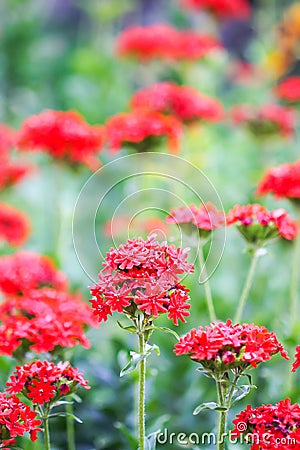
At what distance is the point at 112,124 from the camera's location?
5.79ft

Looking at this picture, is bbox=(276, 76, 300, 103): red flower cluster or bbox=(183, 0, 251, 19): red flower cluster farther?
bbox=(183, 0, 251, 19): red flower cluster

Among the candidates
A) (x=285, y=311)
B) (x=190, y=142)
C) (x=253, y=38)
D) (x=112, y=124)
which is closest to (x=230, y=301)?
(x=285, y=311)

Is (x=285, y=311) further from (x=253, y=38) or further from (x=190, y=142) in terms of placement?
(x=253, y=38)

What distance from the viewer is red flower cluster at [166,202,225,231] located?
1.16m

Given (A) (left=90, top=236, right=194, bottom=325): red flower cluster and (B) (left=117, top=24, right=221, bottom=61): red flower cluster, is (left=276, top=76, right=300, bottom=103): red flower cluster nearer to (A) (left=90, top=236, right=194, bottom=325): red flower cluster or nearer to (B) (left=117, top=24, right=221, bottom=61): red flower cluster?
(B) (left=117, top=24, right=221, bottom=61): red flower cluster

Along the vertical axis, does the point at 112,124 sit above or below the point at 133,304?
above

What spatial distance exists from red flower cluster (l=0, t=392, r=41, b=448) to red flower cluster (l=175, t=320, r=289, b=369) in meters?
0.22

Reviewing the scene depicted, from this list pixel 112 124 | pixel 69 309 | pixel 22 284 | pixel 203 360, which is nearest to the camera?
pixel 203 360

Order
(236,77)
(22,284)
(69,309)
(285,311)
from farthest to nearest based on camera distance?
(236,77) < (285,311) < (22,284) < (69,309)

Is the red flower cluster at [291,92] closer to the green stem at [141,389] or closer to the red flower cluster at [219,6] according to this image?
the red flower cluster at [219,6]

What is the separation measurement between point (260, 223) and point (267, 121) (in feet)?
3.45

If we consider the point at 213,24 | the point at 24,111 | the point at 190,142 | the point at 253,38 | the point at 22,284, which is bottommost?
the point at 22,284

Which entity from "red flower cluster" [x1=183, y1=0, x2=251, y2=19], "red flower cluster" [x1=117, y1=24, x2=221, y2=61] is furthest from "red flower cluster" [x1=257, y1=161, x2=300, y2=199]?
"red flower cluster" [x1=183, y1=0, x2=251, y2=19]

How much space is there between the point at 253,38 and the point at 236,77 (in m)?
1.29
